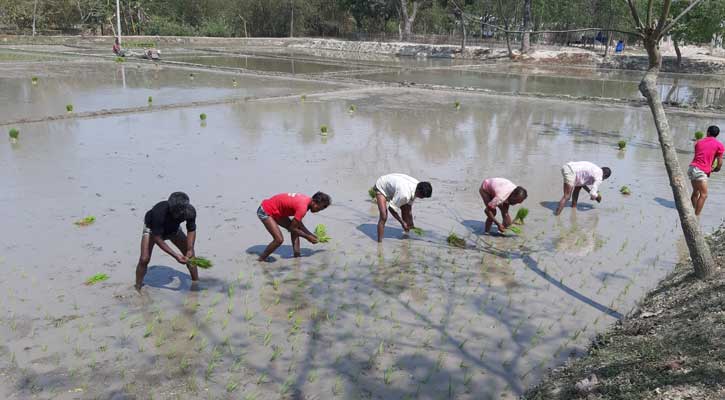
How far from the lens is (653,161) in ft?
44.0

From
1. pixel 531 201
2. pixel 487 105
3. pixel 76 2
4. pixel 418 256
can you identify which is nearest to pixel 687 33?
pixel 487 105

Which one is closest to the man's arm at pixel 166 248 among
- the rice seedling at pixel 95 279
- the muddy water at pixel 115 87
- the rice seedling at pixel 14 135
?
the rice seedling at pixel 95 279

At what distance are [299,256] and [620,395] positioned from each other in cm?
444

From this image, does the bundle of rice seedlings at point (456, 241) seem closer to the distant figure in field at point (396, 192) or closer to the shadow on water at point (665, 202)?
the distant figure in field at point (396, 192)

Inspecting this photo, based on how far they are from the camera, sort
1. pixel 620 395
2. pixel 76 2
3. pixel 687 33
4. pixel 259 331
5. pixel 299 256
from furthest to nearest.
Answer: pixel 76 2 < pixel 687 33 < pixel 299 256 < pixel 259 331 < pixel 620 395

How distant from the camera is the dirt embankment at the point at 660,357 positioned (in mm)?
3957

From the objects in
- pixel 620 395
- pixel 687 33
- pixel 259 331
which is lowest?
pixel 259 331

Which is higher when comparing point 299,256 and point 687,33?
point 687,33

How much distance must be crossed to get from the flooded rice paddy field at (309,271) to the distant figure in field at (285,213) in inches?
15.3

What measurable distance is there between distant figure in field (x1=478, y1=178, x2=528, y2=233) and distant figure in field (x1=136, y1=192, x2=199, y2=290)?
4142mm

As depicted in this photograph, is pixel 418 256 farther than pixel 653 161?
No

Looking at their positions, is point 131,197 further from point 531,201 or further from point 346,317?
point 531,201

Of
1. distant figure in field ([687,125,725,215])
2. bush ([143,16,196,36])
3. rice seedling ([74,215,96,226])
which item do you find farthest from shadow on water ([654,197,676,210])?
bush ([143,16,196,36])

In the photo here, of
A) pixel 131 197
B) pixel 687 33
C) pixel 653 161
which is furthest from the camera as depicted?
pixel 687 33
